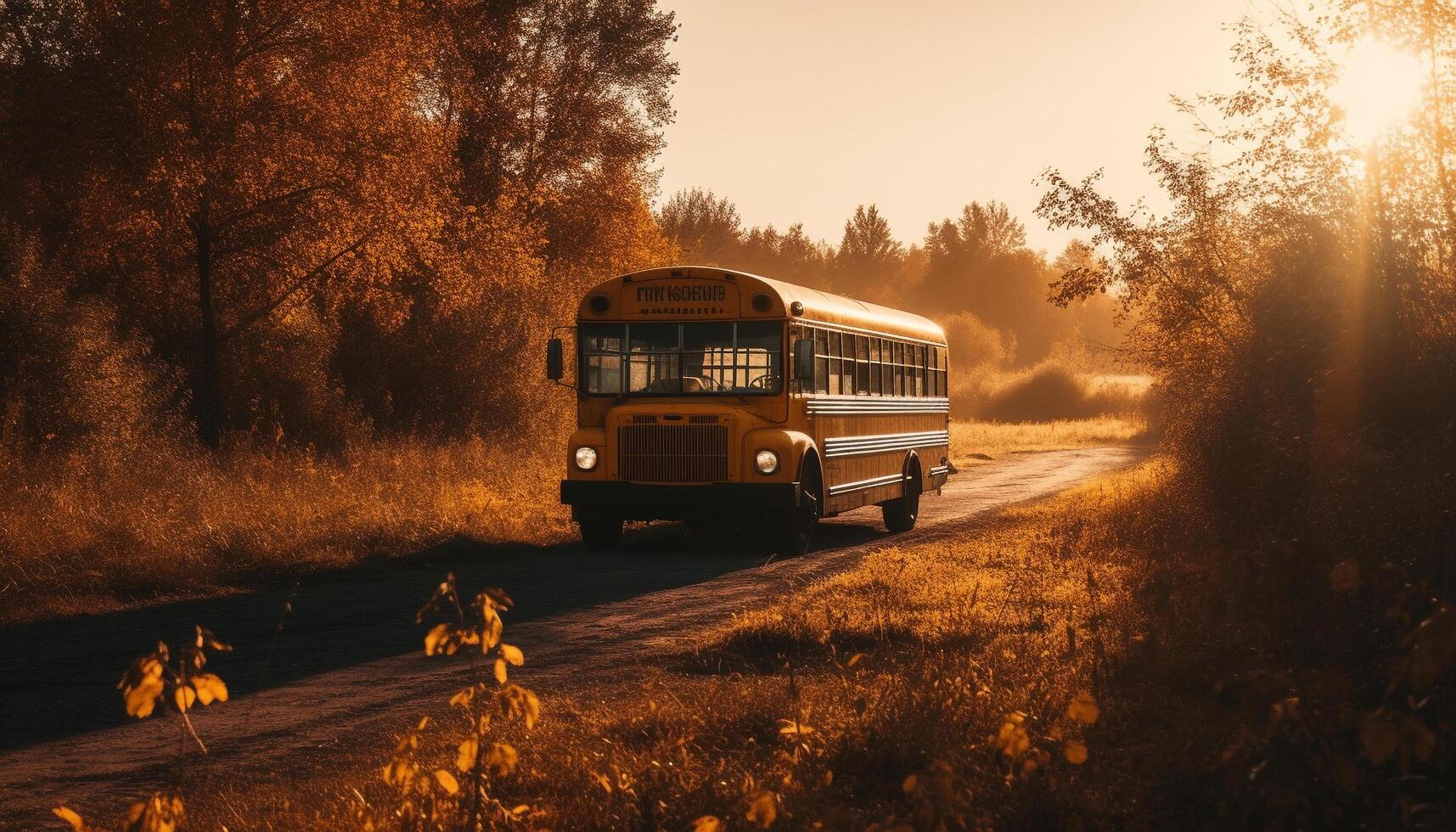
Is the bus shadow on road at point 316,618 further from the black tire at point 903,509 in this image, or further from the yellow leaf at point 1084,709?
the yellow leaf at point 1084,709

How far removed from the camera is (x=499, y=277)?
2734 cm

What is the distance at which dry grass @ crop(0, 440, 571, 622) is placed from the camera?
12.8 meters

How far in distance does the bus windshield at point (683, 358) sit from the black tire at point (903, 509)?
14.4ft

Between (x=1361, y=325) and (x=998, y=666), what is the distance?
23.7ft

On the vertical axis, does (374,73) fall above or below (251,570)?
above

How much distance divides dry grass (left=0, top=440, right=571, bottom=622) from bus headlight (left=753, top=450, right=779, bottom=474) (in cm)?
345

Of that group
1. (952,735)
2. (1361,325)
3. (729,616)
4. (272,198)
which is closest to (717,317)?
(729,616)

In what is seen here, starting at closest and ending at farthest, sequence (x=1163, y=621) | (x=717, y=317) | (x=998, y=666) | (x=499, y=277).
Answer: (x=998, y=666), (x=1163, y=621), (x=717, y=317), (x=499, y=277)

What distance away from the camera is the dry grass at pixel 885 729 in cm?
519

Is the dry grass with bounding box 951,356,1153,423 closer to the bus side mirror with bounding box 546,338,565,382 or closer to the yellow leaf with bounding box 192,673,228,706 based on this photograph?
the bus side mirror with bounding box 546,338,565,382

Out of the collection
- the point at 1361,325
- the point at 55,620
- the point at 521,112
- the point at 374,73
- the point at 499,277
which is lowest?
the point at 55,620

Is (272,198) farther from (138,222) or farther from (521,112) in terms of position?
(521,112)

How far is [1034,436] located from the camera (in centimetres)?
5356

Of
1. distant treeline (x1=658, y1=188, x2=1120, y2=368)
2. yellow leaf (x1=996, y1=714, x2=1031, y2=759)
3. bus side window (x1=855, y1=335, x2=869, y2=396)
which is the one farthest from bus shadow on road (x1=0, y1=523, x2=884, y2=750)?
distant treeline (x1=658, y1=188, x2=1120, y2=368)
